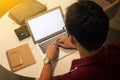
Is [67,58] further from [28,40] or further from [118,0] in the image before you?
[118,0]

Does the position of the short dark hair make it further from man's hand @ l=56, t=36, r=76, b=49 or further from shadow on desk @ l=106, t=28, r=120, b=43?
shadow on desk @ l=106, t=28, r=120, b=43

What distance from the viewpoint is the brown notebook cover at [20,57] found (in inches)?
70.6

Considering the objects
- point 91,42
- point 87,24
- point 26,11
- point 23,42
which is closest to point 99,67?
point 91,42

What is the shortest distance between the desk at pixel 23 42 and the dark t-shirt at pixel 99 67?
0.36m

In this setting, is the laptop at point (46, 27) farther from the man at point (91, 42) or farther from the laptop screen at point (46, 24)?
the man at point (91, 42)

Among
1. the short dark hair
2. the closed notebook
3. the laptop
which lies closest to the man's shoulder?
the short dark hair

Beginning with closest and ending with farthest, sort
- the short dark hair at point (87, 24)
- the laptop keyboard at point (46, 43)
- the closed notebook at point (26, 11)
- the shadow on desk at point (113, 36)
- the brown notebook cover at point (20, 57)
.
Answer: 1. the short dark hair at point (87, 24)
2. the brown notebook cover at point (20, 57)
3. the laptop keyboard at point (46, 43)
4. the closed notebook at point (26, 11)
5. the shadow on desk at point (113, 36)

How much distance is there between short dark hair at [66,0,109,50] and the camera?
50.9 inches

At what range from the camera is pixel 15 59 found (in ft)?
5.99

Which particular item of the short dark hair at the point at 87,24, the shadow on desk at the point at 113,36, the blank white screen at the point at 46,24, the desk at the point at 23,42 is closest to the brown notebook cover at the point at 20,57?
the desk at the point at 23,42

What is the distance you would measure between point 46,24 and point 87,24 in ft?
Result: 2.45

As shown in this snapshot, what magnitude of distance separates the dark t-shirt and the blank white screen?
2.00ft

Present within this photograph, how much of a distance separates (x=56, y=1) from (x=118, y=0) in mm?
577

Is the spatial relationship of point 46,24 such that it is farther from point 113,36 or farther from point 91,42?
point 113,36
